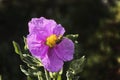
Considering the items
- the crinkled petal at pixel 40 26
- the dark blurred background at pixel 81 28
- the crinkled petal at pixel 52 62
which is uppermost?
the crinkled petal at pixel 40 26

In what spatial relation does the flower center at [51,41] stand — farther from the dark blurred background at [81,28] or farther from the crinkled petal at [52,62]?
the dark blurred background at [81,28]

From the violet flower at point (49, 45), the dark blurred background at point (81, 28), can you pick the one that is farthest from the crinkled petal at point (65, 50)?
the dark blurred background at point (81, 28)

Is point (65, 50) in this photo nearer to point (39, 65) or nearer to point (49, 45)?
point (49, 45)

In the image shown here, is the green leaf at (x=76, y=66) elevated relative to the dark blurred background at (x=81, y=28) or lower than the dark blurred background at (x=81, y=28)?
elevated

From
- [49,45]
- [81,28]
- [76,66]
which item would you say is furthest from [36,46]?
[81,28]

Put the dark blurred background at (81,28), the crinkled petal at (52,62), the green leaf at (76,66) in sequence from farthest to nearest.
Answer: the dark blurred background at (81,28), the green leaf at (76,66), the crinkled petal at (52,62)

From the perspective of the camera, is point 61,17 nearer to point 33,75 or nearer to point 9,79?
point 9,79

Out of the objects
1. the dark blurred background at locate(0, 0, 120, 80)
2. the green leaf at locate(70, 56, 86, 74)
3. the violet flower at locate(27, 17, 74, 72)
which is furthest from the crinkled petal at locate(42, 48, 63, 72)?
the dark blurred background at locate(0, 0, 120, 80)

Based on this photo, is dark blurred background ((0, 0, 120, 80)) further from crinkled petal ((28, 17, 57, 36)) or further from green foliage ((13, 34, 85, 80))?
crinkled petal ((28, 17, 57, 36))
